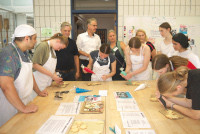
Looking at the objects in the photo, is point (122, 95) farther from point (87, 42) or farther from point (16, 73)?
point (87, 42)

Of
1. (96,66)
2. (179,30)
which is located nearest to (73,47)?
(96,66)

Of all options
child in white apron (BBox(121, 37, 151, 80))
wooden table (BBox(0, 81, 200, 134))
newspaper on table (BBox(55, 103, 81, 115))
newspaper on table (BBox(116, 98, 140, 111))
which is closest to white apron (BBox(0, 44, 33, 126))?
wooden table (BBox(0, 81, 200, 134))

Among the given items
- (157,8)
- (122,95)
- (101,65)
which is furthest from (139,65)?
(157,8)

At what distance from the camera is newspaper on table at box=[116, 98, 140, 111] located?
1.54 metres

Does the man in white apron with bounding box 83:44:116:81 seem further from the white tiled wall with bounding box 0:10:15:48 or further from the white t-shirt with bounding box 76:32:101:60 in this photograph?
the white tiled wall with bounding box 0:10:15:48

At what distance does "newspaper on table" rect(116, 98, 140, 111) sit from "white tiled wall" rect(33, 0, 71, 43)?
2.81 metres

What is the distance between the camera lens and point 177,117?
4.46ft

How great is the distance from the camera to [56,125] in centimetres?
126

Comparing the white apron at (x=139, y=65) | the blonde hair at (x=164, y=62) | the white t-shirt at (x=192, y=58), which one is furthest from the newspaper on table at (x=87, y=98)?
the white t-shirt at (x=192, y=58)

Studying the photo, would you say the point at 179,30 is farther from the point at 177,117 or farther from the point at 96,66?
the point at 177,117

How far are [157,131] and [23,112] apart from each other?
1.10 meters

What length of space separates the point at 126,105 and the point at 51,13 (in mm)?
3134

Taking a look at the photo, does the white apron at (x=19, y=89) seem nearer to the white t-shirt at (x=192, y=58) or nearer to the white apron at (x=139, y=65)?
the white apron at (x=139, y=65)

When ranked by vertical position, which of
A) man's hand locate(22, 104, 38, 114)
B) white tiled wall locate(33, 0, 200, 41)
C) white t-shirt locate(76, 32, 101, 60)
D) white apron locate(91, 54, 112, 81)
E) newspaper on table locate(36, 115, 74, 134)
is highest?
white tiled wall locate(33, 0, 200, 41)
